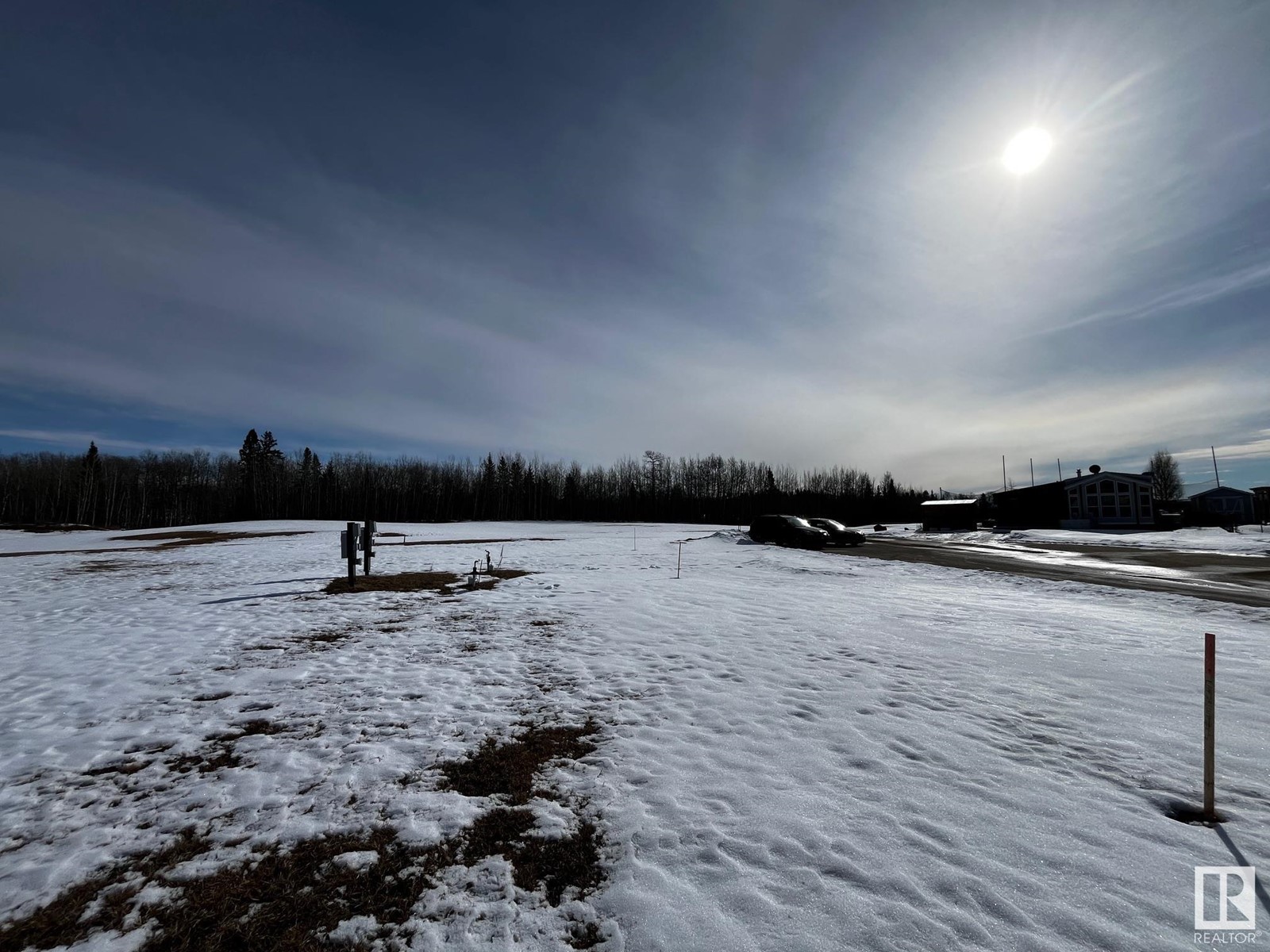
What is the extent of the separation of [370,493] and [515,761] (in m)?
91.5

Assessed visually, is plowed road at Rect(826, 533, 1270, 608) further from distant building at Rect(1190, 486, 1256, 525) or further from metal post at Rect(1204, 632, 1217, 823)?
distant building at Rect(1190, 486, 1256, 525)

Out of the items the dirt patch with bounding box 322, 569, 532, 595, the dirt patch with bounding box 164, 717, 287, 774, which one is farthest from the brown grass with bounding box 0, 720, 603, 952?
the dirt patch with bounding box 322, 569, 532, 595

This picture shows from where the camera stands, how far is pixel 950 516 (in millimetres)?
50719

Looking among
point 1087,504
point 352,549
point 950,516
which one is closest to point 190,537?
point 352,549

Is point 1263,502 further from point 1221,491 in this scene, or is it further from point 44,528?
point 44,528

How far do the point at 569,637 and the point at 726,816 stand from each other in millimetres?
5438

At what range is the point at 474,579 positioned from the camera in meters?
14.1

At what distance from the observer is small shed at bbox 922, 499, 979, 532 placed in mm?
50062

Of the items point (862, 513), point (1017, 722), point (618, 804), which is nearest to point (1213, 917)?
point (1017, 722)

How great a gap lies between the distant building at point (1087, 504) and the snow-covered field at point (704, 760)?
43.7m

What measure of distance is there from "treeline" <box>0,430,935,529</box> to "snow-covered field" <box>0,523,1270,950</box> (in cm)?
7537

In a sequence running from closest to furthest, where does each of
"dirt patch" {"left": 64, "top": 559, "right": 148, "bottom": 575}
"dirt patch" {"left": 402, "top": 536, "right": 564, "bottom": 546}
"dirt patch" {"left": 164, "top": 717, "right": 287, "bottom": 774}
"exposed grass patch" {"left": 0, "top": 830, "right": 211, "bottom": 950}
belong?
"exposed grass patch" {"left": 0, "top": 830, "right": 211, "bottom": 950}
"dirt patch" {"left": 164, "top": 717, "right": 287, "bottom": 774}
"dirt patch" {"left": 64, "top": 559, "right": 148, "bottom": 575}
"dirt patch" {"left": 402, "top": 536, "right": 564, "bottom": 546}

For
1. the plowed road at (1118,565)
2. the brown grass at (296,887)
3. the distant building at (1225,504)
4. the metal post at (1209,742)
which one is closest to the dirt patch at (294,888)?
the brown grass at (296,887)

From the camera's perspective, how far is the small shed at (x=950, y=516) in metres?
50.1
